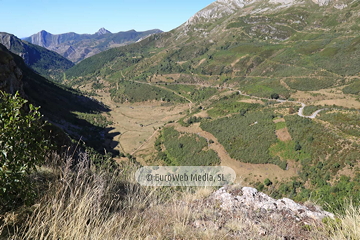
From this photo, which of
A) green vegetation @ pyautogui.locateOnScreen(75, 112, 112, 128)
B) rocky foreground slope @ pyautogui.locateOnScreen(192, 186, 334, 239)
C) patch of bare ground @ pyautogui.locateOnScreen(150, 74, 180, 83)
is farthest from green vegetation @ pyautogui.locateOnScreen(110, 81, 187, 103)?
rocky foreground slope @ pyautogui.locateOnScreen(192, 186, 334, 239)

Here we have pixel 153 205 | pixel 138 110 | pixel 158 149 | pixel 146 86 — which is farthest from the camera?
pixel 146 86

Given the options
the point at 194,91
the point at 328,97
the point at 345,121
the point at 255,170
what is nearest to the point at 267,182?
the point at 255,170

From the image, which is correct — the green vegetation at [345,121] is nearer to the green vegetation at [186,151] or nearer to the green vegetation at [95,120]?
the green vegetation at [186,151]

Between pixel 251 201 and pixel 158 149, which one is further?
pixel 158 149

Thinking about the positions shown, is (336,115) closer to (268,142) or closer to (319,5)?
(268,142)

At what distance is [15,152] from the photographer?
3.40 metres

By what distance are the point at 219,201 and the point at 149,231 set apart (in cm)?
373

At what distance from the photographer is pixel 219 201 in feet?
23.5

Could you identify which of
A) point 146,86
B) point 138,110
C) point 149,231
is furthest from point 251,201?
point 146,86

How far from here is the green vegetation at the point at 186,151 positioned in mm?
45750

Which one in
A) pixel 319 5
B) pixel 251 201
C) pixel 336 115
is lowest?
pixel 336 115

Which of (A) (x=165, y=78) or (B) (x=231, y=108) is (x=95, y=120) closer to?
(B) (x=231, y=108)

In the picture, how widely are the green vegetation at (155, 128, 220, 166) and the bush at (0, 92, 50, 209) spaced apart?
Answer: 137 ft

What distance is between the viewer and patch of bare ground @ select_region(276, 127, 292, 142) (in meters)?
41.7
